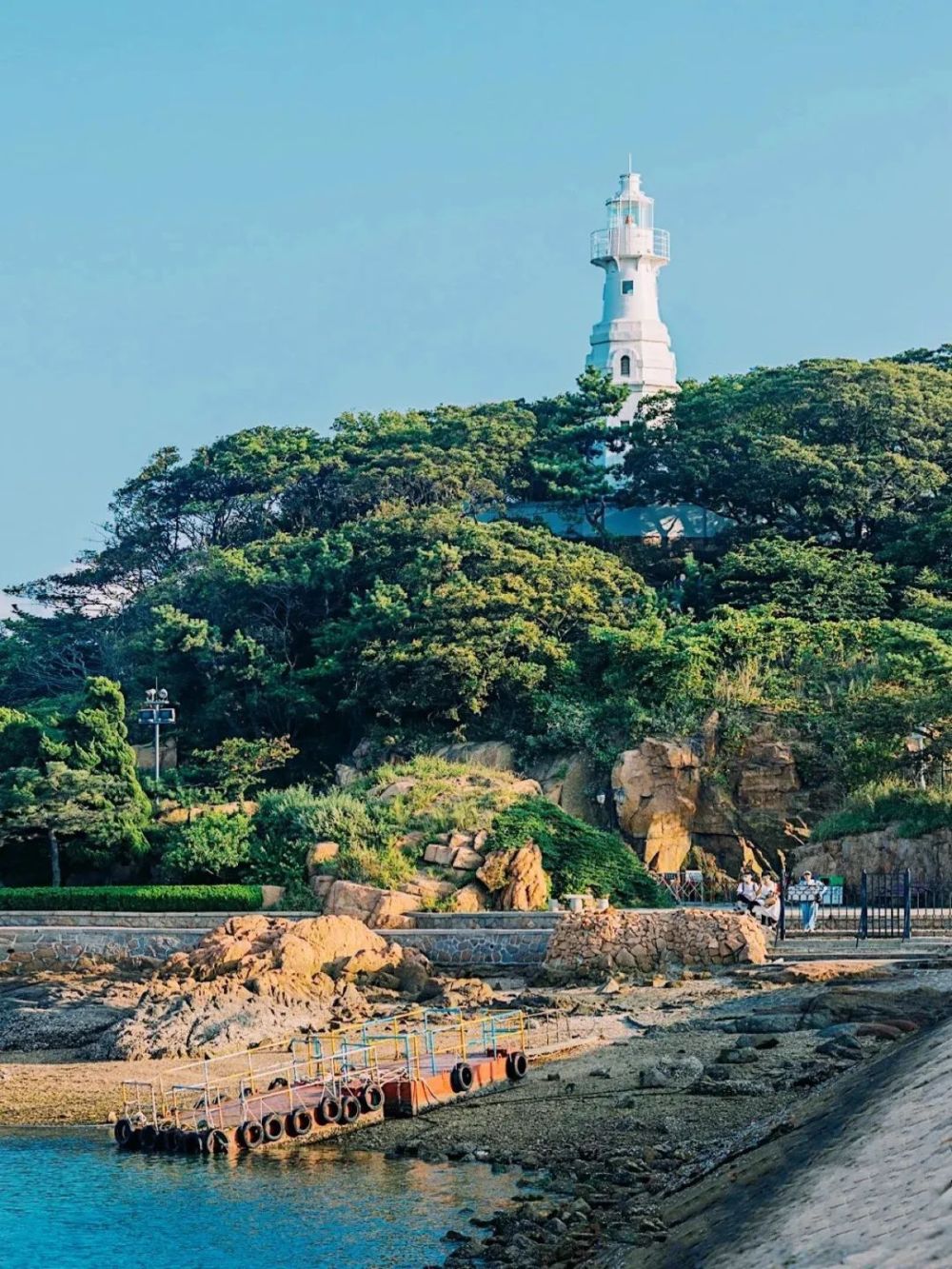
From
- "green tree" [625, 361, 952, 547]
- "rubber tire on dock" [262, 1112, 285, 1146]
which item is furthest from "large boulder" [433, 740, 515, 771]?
"rubber tire on dock" [262, 1112, 285, 1146]

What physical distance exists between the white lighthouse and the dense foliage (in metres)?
6.92

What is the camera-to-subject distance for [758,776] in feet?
122

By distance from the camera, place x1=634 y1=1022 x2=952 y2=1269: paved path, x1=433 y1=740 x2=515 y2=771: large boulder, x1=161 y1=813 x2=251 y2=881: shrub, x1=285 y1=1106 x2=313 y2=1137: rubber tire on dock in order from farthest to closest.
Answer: x1=433 y1=740 x2=515 y2=771: large boulder < x1=161 y1=813 x2=251 y2=881: shrub < x1=285 y1=1106 x2=313 y2=1137: rubber tire on dock < x1=634 y1=1022 x2=952 y2=1269: paved path

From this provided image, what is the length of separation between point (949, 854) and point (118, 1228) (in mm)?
20027

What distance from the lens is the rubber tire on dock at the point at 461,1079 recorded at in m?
21.5

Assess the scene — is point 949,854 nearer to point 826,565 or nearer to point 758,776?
point 758,776

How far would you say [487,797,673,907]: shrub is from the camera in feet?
111

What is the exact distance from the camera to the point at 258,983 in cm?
2727

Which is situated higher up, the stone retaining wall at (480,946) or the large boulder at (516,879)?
the large boulder at (516,879)

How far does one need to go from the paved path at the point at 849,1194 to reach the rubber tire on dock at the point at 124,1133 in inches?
286

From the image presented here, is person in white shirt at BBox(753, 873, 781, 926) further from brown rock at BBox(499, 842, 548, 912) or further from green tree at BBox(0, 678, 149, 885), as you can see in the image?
green tree at BBox(0, 678, 149, 885)

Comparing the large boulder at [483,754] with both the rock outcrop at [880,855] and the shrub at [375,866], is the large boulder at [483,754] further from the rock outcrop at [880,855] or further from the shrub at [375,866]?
the rock outcrop at [880,855]

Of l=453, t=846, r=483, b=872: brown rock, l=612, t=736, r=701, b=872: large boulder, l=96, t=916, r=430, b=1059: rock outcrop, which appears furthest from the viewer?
l=612, t=736, r=701, b=872: large boulder

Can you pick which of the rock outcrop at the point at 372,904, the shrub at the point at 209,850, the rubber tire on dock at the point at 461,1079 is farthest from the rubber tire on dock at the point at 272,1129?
the shrub at the point at 209,850
